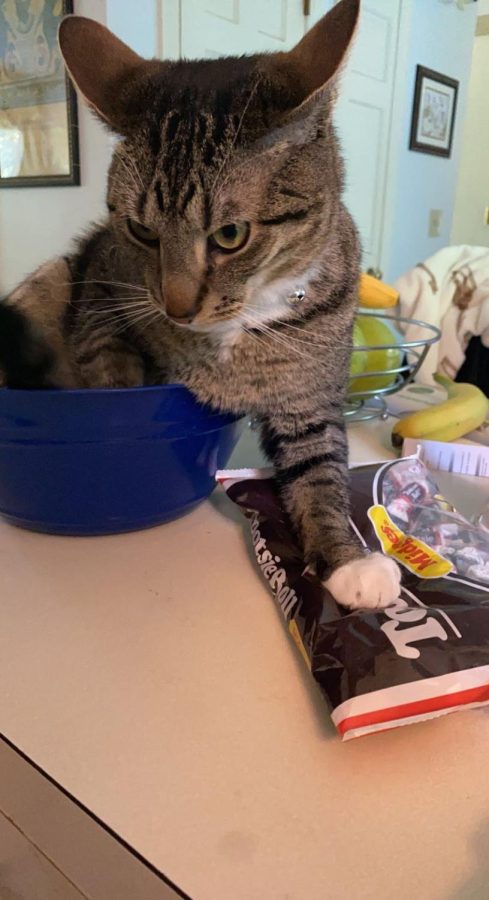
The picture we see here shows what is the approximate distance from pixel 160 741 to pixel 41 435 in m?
0.31

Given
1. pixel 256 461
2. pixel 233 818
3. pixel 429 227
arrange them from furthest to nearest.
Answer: pixel 429 227 < pixel 256 461 < pixel 233 818

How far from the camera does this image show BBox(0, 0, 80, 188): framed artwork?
85.0 inches

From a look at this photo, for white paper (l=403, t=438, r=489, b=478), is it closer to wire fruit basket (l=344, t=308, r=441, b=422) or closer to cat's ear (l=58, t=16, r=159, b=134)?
wire fruit basket (l=344, t=308, r=441, b=422)

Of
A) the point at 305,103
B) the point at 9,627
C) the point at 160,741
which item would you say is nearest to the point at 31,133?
the point at 305,103

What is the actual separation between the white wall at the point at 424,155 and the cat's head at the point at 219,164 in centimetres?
273

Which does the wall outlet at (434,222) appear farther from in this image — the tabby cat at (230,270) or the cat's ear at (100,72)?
the cat's ear at (100,72)

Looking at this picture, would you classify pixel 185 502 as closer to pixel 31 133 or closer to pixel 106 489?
pixel 106 489

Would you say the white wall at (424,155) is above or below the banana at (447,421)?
above

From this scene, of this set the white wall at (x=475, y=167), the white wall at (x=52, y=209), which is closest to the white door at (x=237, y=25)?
the white wall at (x=52, y=209)

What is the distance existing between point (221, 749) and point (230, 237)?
18.4 inches

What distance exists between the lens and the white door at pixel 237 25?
83.6 inches

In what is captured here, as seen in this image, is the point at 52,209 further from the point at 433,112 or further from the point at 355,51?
the point at 433,112

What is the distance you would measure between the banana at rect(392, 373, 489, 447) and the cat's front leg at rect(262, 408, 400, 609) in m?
0.19

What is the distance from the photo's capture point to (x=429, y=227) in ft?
11.7
